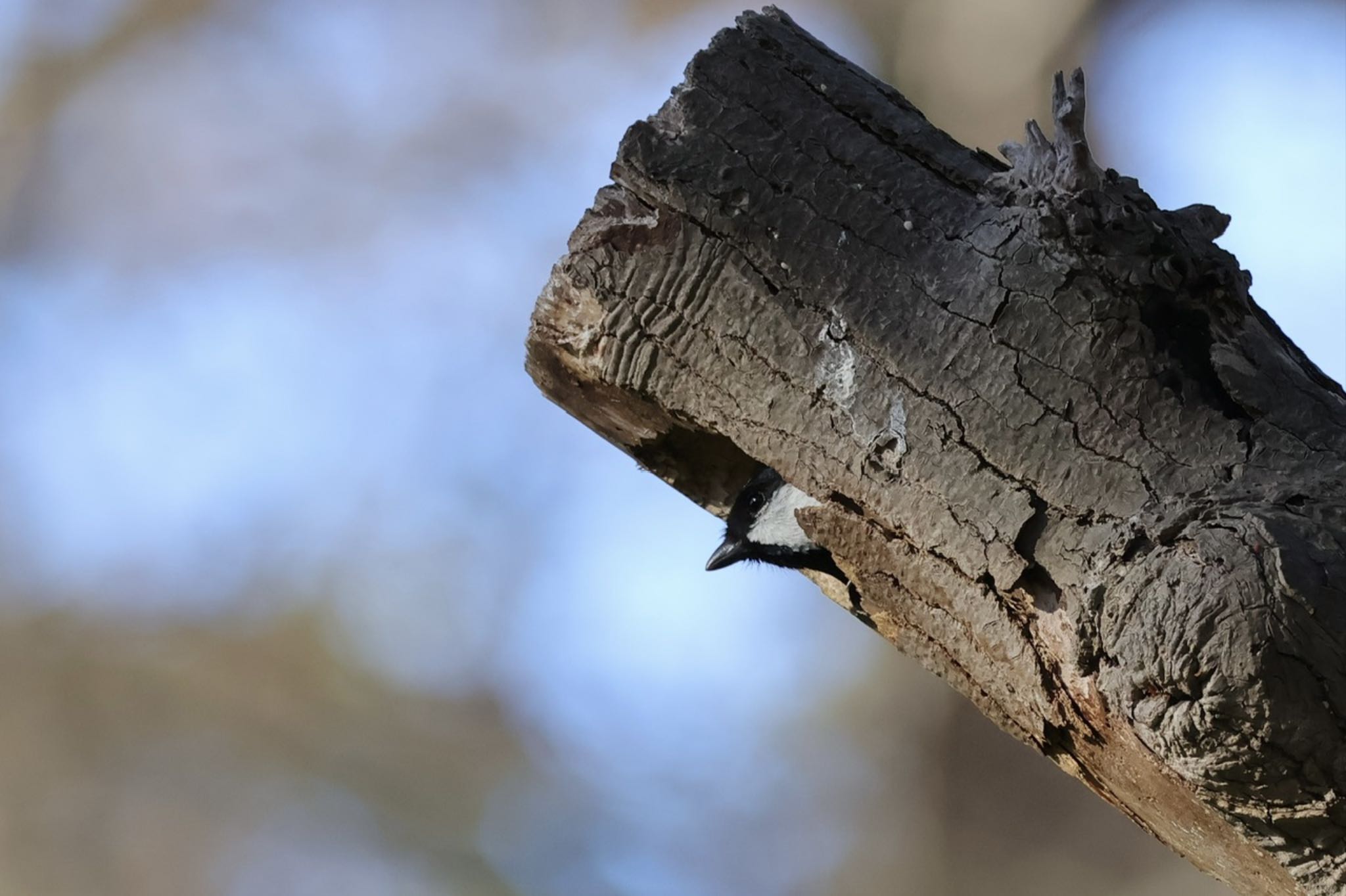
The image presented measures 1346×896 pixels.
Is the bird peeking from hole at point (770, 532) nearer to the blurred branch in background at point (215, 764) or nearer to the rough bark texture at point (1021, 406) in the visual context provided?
the rough bark texture at point (1021, 406)

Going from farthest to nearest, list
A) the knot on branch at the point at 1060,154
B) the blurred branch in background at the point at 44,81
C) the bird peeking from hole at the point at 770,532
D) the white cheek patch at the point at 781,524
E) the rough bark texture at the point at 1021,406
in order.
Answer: the blurred branch in background at the point at 44,81, the white cheek patch at the point at 781,524, the bird peeking from hole at the point at 770,532, the knot on branch at the point at 1060,154, the rough bark texture at the point at 1021,406

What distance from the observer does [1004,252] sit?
3.20 ft

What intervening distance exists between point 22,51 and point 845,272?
343 cm

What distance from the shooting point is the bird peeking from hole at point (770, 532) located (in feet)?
4.56

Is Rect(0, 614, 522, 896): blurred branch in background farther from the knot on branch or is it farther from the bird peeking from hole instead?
the knot on branch

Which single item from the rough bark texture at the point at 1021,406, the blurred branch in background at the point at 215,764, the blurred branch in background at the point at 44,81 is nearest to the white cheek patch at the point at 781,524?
the rough bark texture at the point at 1021,406

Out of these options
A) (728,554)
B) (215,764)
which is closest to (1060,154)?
(728,554)

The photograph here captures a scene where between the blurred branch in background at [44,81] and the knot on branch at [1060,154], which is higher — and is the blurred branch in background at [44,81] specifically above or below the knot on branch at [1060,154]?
above

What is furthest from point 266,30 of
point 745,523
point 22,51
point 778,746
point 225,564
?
point 778,746

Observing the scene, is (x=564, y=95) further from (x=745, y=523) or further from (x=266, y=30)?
(x=745, y=523)

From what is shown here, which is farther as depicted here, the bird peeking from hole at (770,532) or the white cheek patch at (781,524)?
the white cheek patch at (781,524)

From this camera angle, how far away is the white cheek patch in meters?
1.52

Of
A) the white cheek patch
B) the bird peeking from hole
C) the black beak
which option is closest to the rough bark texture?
the bird peeking from hole

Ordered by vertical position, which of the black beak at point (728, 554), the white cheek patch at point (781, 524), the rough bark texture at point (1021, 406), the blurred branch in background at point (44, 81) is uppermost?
the blurred branch in background at point (44, 81)
